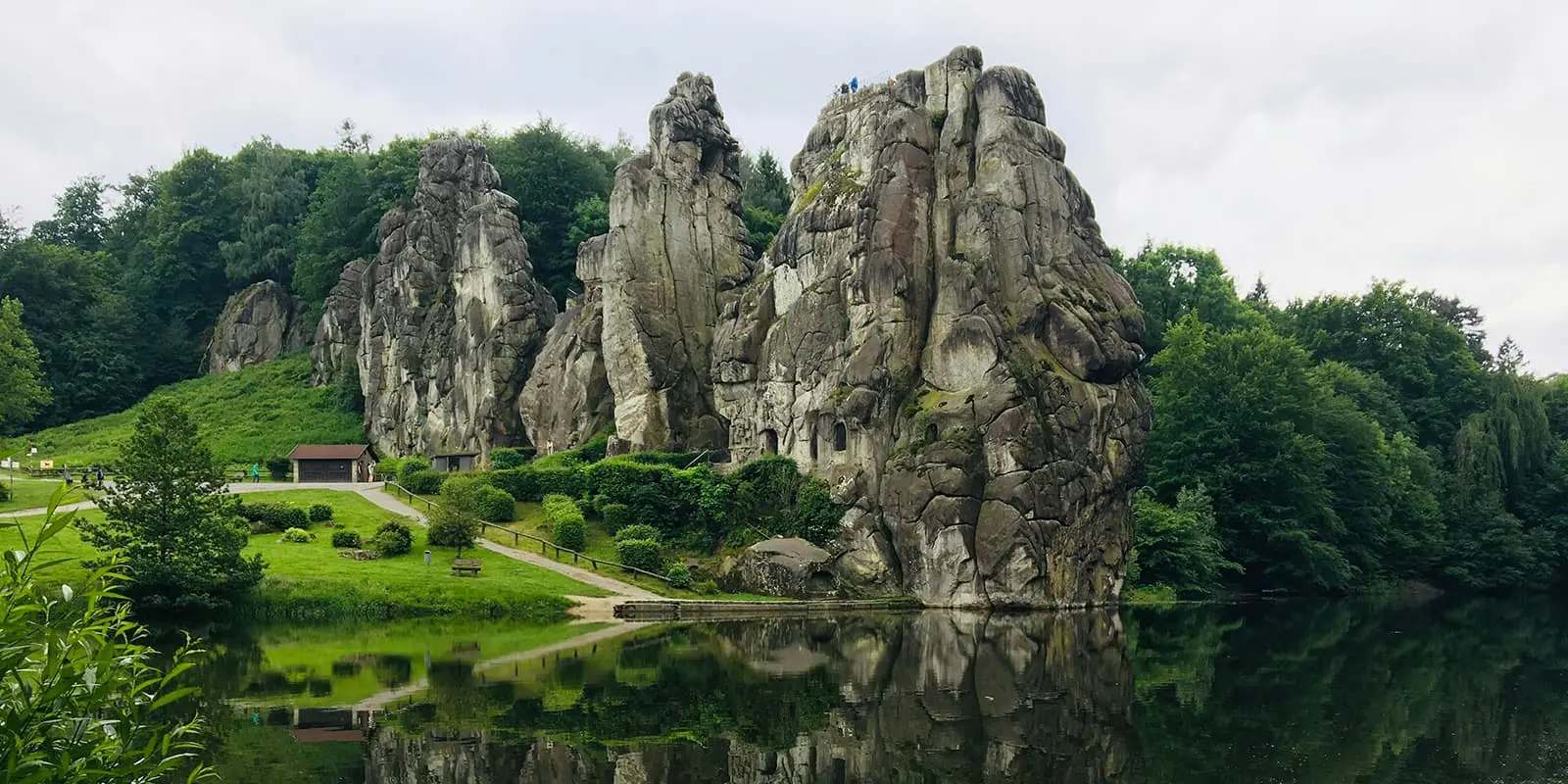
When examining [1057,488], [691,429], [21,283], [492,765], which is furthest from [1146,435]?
[21,283]

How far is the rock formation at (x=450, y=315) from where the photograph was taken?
8194 cm

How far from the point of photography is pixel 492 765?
22.3 m

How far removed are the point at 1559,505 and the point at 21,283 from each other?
116703 millimetres

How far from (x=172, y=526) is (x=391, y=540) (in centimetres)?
1187

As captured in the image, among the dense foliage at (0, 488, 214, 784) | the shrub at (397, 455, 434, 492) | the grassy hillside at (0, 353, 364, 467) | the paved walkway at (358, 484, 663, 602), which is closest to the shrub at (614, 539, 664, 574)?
the paved walkway at (358, 484, 663, 602)

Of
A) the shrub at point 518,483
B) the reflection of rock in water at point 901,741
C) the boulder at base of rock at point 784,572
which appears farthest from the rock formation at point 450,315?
the reflection of rock in water at point 901,741

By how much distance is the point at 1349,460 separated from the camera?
69.8 m

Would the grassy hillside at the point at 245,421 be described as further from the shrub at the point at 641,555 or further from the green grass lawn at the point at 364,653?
the green grass lawn at the point at 364,653

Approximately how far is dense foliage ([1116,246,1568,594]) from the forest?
148mm

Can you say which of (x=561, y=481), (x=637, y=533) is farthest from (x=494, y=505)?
(x=637, y=533)

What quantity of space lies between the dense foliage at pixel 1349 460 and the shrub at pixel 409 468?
139 ft

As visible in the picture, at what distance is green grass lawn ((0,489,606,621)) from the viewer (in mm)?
46875

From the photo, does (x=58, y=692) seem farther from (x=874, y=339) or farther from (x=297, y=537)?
(x=874, y=339)

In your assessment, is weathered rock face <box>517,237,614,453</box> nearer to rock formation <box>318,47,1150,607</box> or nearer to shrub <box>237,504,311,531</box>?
rock formation <box>318,47,1150,607</box>
